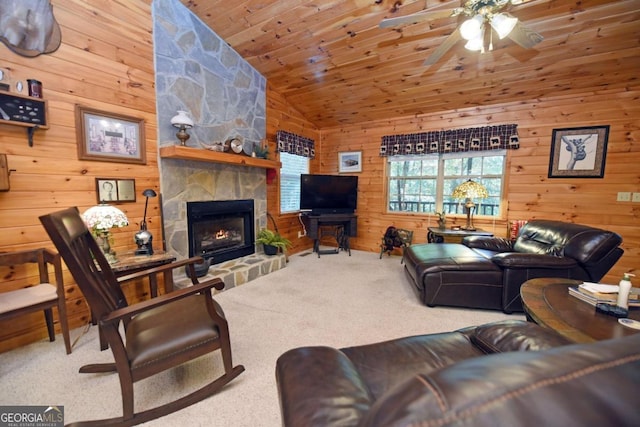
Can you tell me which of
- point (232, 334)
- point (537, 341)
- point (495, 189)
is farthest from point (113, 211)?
point (495, 189)

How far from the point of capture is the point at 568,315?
153 centimetres

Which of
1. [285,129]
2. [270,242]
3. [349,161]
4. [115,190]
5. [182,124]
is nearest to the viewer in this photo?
[115,190]

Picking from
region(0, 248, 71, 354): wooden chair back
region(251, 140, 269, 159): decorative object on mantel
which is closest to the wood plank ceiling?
region(251, 140, 269, 159): decorative object on mantel

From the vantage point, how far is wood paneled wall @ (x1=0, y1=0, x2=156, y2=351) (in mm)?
1985

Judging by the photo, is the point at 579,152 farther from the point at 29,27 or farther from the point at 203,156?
A: the point at 29,27

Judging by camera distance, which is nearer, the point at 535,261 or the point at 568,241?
the point at 535,261

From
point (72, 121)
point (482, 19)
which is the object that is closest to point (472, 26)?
point (482, 19)

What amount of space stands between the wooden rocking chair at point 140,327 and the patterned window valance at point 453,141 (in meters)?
3.96

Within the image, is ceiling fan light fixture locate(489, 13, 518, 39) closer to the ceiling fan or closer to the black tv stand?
the ceiling fan

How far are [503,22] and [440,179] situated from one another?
9.19 feet

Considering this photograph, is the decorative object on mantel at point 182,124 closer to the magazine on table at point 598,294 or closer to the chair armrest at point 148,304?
the chair armrest at point 148,304

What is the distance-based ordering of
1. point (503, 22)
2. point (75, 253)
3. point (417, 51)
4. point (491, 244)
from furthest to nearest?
point (491, 244) < point (417, 51) < point (503, 22) < point (75, 253)

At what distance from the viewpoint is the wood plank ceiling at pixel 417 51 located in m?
2.57

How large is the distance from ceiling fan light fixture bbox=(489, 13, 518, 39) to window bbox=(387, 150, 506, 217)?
2.47m
